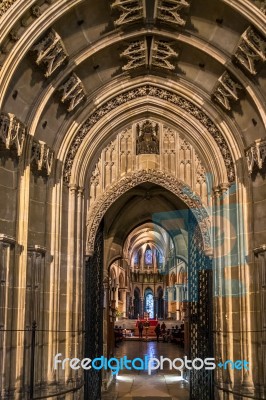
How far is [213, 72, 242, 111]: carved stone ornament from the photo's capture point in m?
10.9

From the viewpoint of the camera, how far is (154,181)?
40.9 feet

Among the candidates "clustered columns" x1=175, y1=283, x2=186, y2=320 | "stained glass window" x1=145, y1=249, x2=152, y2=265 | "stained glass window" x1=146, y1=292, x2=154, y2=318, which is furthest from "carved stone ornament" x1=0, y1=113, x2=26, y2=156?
"stained glass window" x1=146, y1=292, x2=154, y2=318

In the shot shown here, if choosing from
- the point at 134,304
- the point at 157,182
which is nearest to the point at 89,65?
the point at 157,182

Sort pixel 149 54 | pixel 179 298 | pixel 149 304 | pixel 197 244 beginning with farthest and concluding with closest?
pixel 149 304
pixel 179 298
pixel 197 244
pixel 149 54

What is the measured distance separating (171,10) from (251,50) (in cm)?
176

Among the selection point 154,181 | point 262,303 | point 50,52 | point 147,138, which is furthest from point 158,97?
point 262,303

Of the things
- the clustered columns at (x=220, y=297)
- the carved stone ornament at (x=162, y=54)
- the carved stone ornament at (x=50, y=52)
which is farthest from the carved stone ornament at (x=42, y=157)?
the clustered columns at (x=220, y=297)

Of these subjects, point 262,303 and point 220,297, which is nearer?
point 262,303

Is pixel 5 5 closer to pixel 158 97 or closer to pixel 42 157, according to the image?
pixel 42 157

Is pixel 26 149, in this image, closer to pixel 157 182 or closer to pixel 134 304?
pixel 157 182

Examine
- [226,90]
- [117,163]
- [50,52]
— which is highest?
[50,52]

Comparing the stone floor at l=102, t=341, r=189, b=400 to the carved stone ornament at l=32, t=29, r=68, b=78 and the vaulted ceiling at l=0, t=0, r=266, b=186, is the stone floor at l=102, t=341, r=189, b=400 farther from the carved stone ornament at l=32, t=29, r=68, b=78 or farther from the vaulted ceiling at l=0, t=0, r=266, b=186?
the carved stone ornament at l=32, t=29, r=68, b=78

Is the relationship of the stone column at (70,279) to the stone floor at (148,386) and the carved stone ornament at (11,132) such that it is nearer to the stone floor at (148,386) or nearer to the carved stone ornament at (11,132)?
the carved stone ornament at (11,132)

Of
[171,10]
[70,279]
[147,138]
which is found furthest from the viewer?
[147,138]
